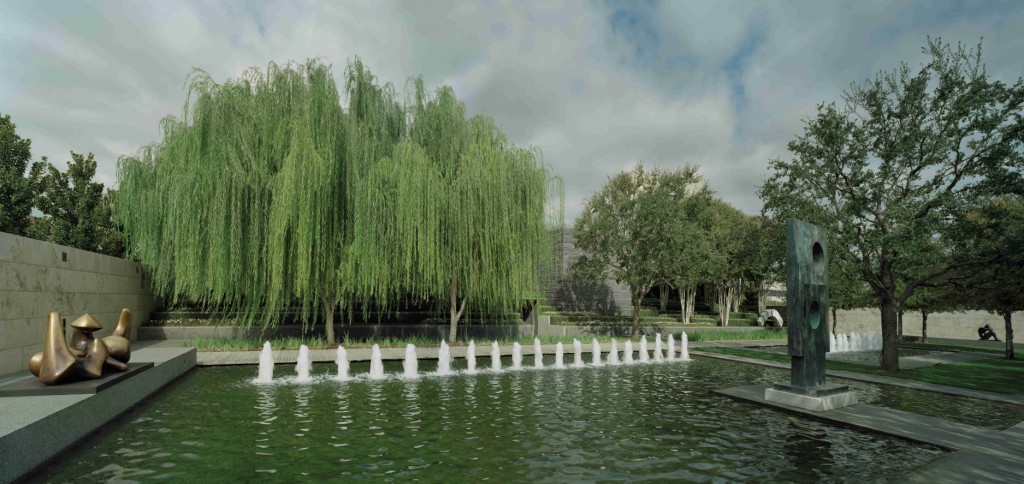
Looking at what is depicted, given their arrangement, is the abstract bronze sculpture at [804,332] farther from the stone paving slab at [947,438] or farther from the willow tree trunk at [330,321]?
the willow tree trunk at [330,321]

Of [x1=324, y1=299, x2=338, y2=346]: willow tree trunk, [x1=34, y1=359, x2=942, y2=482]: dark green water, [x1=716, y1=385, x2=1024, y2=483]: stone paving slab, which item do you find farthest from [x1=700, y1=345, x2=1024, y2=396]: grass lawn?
[x1=324, y1=299, x2=338, y2=346]: willow tree trunk

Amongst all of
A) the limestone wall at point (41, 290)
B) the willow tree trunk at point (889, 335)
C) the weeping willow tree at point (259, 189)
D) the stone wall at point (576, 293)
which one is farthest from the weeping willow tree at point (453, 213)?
the stone wall at point (576, 293)

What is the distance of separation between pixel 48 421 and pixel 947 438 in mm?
11372

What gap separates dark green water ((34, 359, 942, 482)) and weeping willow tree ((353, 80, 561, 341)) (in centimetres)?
500

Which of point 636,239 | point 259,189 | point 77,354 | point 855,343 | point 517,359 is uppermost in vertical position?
point 259,189

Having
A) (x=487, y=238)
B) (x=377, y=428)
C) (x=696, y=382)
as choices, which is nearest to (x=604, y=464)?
(x=377, y=428)

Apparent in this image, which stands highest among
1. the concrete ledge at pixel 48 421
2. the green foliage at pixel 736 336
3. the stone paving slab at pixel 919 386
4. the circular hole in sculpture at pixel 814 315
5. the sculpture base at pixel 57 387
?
the circular hole in sculpture at pixel 814 315

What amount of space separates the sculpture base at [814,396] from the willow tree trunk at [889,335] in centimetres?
634

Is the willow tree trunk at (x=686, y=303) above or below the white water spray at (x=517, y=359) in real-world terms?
above

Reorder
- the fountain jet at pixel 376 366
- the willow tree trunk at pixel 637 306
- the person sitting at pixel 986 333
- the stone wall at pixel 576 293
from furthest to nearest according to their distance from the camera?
the person sitting at pixel 986 333 < the stone wall at pixel 576 293 < the willow tree trunk at pixel 637 306 < the fountain jet at pixel 376 366

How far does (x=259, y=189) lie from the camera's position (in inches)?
571

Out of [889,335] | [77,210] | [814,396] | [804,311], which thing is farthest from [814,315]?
[77,210]

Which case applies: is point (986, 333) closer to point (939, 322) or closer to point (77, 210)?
point (939, 322)

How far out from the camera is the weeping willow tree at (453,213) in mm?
15047
